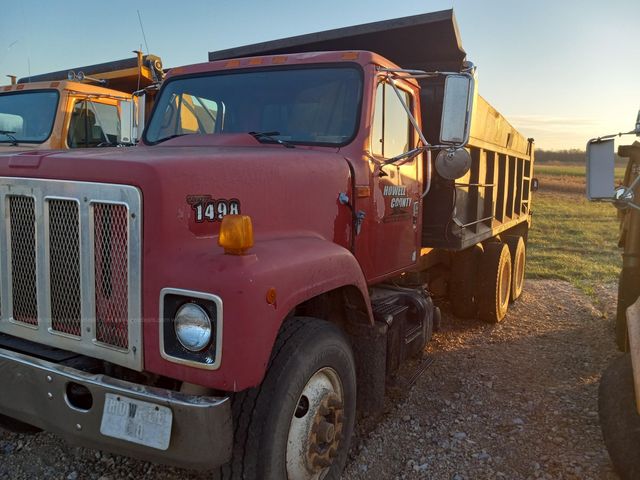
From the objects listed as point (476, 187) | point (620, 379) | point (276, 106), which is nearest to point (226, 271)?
point (276, 106)

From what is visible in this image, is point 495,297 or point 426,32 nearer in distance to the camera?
point 426,32

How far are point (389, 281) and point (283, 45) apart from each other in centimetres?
229

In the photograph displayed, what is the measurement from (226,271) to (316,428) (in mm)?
1045

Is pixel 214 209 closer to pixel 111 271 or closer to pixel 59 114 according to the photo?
pixel 111 271

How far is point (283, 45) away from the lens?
4922 millimetres

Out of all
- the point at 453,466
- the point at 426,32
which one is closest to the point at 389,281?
the point at 453,466

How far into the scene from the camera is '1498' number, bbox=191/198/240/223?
2.39 m

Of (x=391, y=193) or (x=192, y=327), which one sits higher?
(x=391, y=193)

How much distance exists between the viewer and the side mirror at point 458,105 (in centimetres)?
319

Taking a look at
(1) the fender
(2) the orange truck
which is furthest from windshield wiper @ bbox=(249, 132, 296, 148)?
(2) the orange truck

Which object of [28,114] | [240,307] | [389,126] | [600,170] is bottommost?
[240,307]

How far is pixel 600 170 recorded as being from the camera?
2740mm

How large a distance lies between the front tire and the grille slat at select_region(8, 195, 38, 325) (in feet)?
10.1

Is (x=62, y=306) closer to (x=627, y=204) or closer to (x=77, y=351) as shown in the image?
(x=77, y=351)
